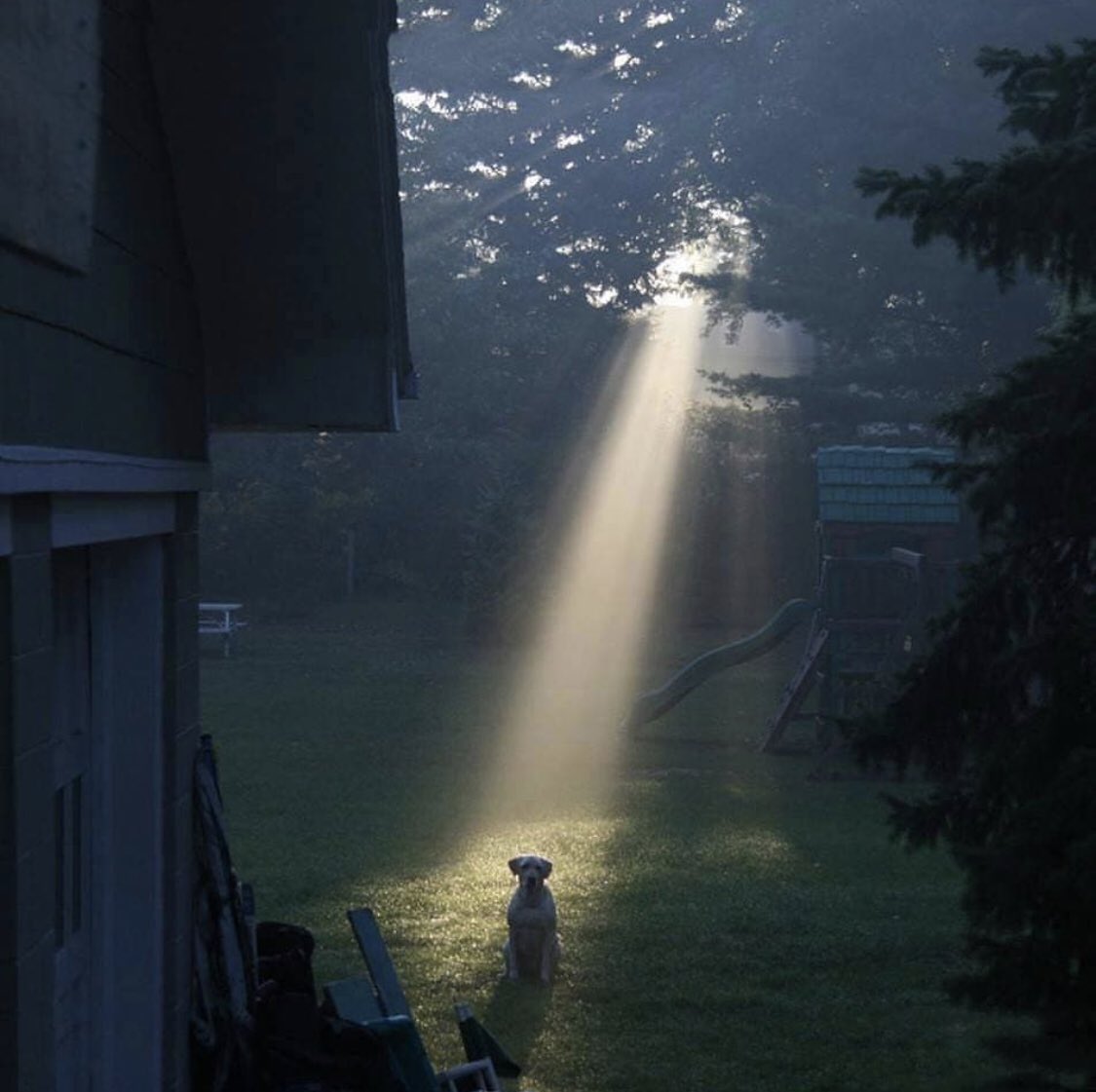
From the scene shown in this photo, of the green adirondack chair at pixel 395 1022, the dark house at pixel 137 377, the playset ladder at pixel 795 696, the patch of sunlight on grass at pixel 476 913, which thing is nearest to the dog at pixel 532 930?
the patch of sunlight on grass at pixel 476 913

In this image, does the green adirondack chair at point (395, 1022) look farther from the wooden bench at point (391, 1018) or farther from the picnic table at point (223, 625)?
the picnic table at point (223, 625)

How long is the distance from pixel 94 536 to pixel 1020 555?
13.0ft

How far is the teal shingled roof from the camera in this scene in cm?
2152

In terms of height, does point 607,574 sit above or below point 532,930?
above

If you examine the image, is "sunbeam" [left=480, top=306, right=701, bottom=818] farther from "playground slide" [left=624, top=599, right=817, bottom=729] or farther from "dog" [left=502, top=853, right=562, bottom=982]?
"dog" [left=502, top=853, right=562, bottom=982]

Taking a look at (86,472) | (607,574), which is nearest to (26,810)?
(86,472)

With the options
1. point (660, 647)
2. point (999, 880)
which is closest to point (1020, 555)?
point (999, 880)

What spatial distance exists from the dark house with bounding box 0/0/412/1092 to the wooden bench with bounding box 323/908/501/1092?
1060 millimetres

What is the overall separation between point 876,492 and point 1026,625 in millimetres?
14322

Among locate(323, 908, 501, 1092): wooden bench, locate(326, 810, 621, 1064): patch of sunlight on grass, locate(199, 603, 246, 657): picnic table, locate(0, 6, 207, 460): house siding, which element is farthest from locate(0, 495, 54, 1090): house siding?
locate(199, 603, 246, 657): picnic table

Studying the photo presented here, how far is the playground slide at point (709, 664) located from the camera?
21.6 m

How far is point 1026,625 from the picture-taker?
24.3ft

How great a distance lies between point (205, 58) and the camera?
198 inches

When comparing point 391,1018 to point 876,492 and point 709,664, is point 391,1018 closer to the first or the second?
point 709,664
